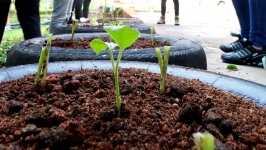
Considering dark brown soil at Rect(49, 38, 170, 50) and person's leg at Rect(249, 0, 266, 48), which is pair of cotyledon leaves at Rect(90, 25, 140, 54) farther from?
person's leg at Rect(249, 0, 266, 48)

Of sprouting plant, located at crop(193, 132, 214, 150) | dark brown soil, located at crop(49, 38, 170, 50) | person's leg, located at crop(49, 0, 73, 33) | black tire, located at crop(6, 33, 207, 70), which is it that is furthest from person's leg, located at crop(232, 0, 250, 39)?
sprouting plant, located at crop(193, 132, 214, 150)

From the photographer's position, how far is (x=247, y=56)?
256cm

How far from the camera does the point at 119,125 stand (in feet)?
1.96

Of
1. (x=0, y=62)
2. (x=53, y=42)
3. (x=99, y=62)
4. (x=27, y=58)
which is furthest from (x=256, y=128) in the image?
(x=0, y=62)

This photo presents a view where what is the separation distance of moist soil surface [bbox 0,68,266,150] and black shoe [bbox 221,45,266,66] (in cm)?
179

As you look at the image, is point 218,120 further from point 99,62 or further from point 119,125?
point 99,62

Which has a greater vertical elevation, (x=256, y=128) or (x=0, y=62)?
(x=256, y=128)

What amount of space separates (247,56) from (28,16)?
5.48ft

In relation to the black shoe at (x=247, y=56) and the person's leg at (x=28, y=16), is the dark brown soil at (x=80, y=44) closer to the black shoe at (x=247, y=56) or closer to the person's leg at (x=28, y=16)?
the person's leg at (x=28, y=16)

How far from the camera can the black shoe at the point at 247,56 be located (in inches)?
98.7

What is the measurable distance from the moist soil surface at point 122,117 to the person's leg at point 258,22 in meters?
1.67

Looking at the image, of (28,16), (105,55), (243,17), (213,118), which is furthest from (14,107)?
(243,17)

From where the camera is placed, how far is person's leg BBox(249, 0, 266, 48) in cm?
232

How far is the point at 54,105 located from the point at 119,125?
19cm
